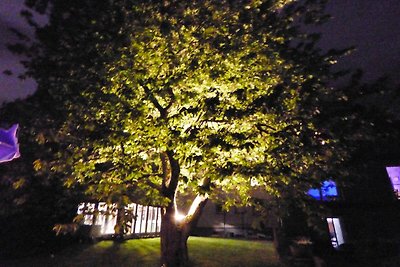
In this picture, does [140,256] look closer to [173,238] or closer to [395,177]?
[173,238]

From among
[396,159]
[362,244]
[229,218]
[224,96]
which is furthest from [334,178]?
[229,218]

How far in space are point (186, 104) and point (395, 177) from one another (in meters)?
21.6

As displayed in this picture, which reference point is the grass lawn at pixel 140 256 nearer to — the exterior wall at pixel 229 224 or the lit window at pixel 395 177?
the exterior wall at pixel 229 224

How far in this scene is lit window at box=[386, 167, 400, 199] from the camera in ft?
72.0

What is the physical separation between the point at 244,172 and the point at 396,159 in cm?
2045

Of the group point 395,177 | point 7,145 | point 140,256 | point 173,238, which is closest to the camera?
point 7,145

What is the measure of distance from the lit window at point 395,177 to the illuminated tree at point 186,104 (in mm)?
16043

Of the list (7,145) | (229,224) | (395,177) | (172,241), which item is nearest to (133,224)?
(229,224)

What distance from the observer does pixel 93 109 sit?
987 centimetres

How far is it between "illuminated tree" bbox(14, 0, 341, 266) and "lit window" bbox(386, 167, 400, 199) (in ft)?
52.6

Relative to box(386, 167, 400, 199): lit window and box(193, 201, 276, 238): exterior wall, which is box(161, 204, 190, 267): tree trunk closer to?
box(386, 167, 400, 199): lit window

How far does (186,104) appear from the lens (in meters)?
9.43

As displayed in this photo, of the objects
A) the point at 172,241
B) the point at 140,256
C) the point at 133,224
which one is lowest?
the point at 140,256

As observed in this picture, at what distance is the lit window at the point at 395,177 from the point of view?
2195 cm
